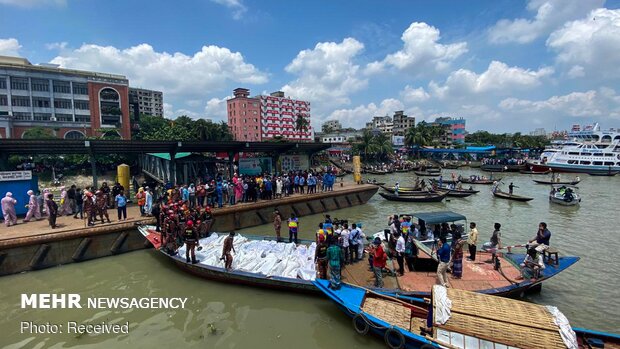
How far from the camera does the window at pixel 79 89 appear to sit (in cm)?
5984

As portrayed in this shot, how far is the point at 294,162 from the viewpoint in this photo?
1225 inches

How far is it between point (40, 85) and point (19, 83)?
9.31 feet

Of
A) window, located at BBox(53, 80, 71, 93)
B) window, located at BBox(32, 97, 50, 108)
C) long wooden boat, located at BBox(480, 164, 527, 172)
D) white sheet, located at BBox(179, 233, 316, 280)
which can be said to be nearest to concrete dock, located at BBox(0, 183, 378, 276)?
white sheet, located at BBox(179, 233, 316, 280)

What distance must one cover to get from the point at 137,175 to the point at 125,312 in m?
34.3

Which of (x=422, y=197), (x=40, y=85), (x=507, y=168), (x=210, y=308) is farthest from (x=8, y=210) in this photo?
(x=507, y=168)

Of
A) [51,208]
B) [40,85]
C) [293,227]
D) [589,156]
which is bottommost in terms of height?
[293,227]

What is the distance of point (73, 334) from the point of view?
27.8 ft

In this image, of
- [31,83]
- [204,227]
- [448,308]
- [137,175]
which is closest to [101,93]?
[31,83]

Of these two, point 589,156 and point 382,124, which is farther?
point 382,124

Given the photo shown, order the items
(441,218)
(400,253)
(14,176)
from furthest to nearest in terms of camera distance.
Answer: (14,176) < (441,218) < (400,253)

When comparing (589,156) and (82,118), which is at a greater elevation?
(82,118)

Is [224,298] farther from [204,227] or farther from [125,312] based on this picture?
[204,227]

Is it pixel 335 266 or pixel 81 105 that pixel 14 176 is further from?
pixel 81 105

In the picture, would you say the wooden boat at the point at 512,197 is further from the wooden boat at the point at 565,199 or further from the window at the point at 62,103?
the window at the point at 62,103
